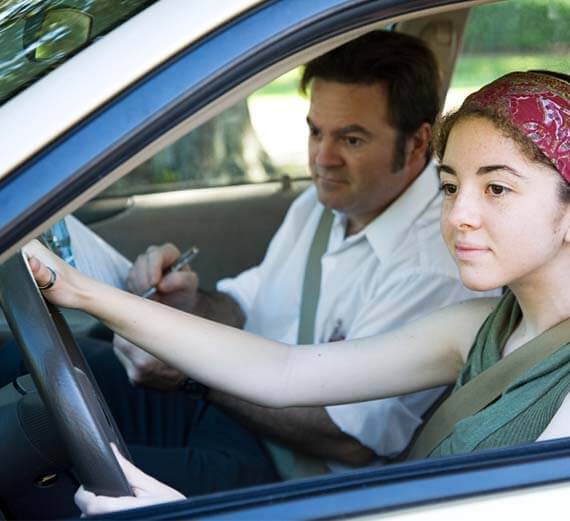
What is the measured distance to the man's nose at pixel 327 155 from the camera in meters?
2.96

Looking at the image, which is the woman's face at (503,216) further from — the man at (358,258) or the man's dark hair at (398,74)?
the man's dark hair at (398,74)

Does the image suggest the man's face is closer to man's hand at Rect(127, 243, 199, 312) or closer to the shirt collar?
the shirt collar

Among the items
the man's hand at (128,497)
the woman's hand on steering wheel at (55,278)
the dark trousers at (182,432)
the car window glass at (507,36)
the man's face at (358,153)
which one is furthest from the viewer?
the car window glass at (507,36)

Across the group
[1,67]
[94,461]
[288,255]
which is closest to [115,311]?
[94,461]

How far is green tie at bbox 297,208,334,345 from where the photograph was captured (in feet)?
9.36

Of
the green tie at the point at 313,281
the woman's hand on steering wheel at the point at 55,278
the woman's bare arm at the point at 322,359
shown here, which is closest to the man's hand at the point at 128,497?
the woman's hand on steering wheel at the point at 55,278

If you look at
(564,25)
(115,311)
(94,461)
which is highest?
(564,25)

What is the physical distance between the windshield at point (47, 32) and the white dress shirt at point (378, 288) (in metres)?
1.23

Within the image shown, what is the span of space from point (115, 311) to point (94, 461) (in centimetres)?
44

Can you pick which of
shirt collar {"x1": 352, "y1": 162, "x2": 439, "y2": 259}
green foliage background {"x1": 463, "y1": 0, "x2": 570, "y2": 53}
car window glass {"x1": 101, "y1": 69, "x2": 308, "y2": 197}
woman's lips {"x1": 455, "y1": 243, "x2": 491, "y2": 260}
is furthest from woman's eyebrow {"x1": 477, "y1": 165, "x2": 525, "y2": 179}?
car window glass {"x1": 101, "y1": 69, "x2": 308, "y2": 197}

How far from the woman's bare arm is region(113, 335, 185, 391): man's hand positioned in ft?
1.68

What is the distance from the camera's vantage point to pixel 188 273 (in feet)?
9.63

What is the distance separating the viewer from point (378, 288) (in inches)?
108

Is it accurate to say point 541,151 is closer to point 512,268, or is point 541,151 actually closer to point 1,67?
point 512,268
